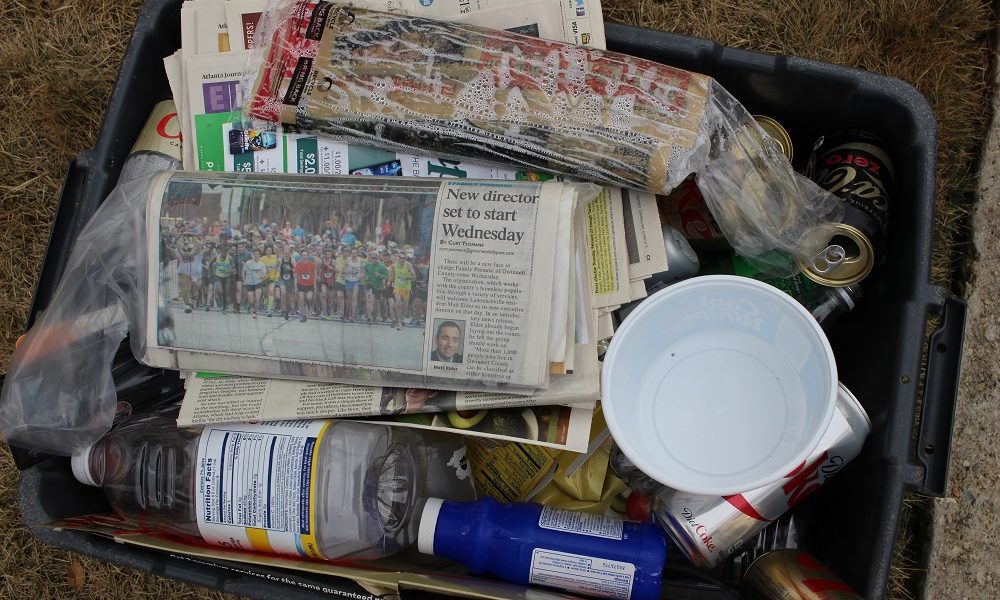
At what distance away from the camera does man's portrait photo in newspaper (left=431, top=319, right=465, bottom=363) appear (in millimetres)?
797

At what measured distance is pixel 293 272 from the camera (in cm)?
82

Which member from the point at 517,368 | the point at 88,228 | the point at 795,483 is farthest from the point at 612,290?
the point at 88,228

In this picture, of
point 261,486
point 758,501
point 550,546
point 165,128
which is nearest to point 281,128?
point 165,128

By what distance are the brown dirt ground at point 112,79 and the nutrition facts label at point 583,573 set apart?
491 mm

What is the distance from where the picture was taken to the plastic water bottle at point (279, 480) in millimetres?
816

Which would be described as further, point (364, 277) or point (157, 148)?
point (157, 148)

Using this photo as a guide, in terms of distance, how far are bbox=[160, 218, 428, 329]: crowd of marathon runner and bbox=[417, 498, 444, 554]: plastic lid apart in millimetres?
204

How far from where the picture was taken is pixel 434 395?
2.76ft

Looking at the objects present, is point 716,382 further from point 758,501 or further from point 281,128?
point 281,128

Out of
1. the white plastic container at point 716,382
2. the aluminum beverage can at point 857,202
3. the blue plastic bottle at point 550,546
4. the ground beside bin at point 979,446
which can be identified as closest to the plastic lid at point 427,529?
the blue plastic bottle at point 550,546

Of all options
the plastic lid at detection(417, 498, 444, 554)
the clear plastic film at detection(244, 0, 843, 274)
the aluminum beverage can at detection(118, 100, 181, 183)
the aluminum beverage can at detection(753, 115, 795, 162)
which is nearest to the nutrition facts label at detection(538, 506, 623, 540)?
the plastic lid at detection(417, 498, 444, 554)

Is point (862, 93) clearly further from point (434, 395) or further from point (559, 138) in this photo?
point (434, 395)

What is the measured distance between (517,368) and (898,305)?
410 mm

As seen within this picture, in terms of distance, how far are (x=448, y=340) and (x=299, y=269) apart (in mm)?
176
